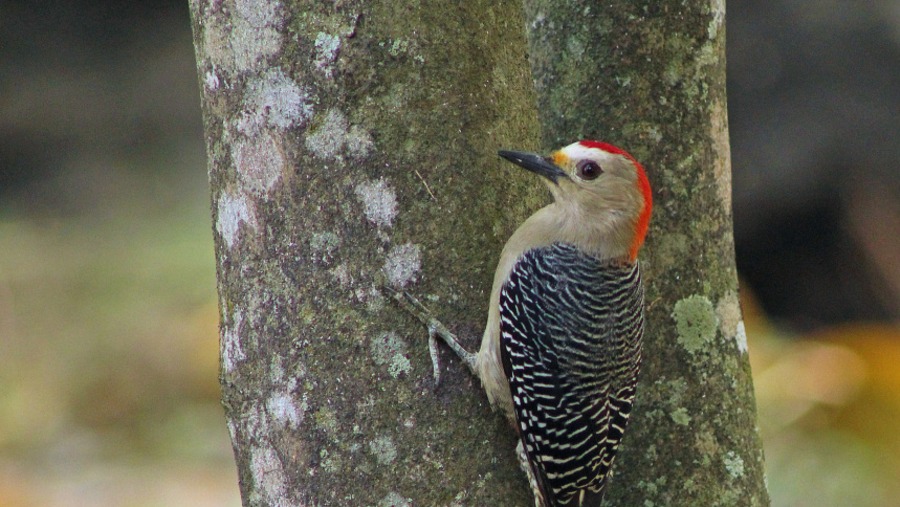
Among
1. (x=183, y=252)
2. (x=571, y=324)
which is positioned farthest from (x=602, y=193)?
(x=183, y=252)

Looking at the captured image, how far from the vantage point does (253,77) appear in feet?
9.55

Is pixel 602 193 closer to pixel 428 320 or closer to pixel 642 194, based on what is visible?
pixel 642 194

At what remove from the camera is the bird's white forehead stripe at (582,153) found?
3.53m

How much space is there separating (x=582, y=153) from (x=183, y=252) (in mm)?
5994

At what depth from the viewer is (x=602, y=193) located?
369 cm

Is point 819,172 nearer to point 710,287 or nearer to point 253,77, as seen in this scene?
point 710,287

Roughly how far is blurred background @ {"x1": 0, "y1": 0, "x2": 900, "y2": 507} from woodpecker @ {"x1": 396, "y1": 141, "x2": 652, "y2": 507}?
3.58 metres

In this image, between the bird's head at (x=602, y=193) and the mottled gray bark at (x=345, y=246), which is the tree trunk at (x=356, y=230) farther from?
the bird's head at (x=602, y=193)

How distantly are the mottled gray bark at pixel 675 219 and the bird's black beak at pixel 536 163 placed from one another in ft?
1.33

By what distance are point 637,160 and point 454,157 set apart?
1.01m

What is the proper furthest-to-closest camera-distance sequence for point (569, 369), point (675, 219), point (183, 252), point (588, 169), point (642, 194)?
point (183, 252), point (675, 219), point (588, 169), point (642, 194), point (569, 369)

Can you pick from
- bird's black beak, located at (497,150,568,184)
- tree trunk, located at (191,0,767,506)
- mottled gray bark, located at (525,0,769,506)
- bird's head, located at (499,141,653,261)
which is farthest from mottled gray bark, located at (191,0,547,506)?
mottled gray bark, located at (525,0,769,506)

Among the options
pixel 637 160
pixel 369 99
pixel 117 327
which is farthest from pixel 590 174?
pixel 117 327

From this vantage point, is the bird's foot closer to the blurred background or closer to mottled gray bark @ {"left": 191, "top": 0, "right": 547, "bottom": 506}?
mottled gray bark @ {"left": 191, "top": 0, "right": 547, "bottom": 506}
